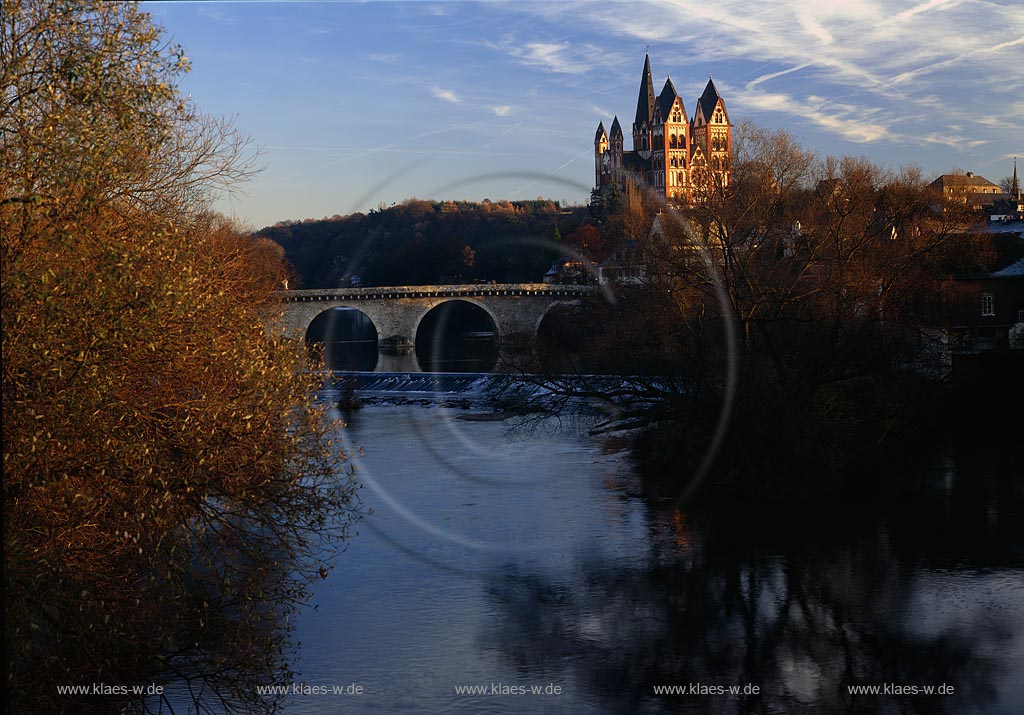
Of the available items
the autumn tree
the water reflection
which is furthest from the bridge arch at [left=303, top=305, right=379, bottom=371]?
the autumn tree

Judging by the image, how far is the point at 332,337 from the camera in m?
93.1

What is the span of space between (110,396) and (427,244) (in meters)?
69.2

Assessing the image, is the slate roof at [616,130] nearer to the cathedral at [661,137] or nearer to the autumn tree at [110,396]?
the cathedral at [661,137]

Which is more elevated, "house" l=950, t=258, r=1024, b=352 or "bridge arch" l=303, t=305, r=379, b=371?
"house" l=950, t=258, r=1024, b=352

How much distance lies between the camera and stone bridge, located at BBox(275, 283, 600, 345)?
236 ft

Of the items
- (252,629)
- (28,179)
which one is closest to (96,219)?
(28,179)

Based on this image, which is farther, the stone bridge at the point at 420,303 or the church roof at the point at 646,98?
the church roof at the point at 646,98

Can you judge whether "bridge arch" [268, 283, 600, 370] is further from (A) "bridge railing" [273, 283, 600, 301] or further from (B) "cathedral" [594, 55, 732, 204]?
(B) "cathedral" [594, 55, 732, 204]

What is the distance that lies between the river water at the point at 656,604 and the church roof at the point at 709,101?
102 metres

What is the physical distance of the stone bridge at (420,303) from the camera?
71938 mm

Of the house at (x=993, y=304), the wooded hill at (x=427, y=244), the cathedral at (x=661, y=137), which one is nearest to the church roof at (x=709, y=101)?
the cathedral at (x=661, y=137)

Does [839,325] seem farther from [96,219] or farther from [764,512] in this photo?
[96,219]

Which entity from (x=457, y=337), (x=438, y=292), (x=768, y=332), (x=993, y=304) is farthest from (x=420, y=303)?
(x=768, y=332)

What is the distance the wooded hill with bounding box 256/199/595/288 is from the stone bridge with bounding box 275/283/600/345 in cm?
359
